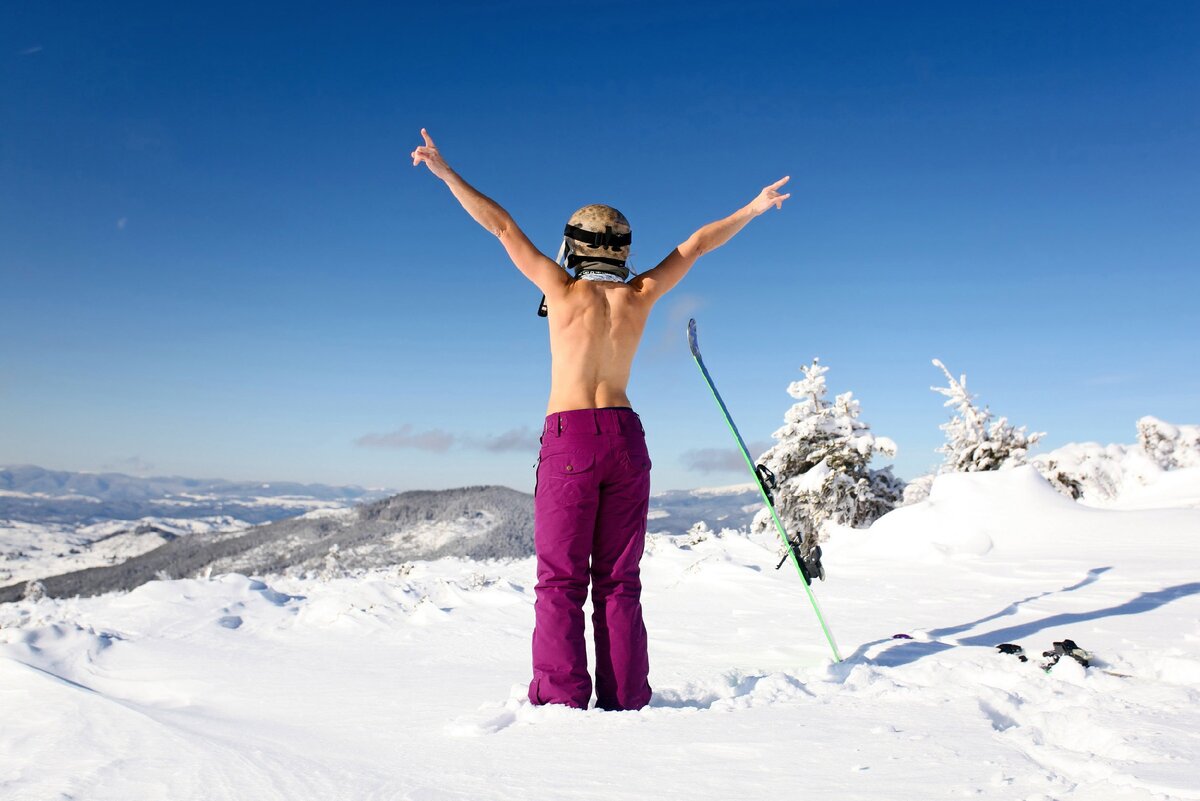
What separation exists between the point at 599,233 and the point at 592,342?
624 millimetres

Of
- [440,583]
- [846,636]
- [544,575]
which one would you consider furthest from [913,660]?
[440,583]

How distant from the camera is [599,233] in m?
3.75

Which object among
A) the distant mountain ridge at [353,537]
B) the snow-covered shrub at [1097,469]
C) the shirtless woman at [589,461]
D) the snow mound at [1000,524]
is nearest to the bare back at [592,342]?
the shirtless woman at [589,461]

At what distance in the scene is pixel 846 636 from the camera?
15.7 feet

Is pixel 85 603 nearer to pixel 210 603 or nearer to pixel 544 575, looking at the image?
pixel 210 603

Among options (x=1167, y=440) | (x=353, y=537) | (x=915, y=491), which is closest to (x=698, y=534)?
(x=915, y=491)

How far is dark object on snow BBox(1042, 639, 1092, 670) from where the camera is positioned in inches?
138

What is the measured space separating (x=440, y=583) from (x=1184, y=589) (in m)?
7.07

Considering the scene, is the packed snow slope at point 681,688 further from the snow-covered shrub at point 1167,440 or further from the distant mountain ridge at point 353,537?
the distant mountain ridge at point 353,537

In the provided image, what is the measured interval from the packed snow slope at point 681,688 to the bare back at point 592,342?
1.45 metres

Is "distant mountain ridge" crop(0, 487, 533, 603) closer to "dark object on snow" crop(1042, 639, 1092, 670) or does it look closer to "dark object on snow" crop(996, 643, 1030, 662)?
"dark object on snow" crop(996, 643, 1030, 662)

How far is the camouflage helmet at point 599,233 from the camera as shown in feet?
12.3

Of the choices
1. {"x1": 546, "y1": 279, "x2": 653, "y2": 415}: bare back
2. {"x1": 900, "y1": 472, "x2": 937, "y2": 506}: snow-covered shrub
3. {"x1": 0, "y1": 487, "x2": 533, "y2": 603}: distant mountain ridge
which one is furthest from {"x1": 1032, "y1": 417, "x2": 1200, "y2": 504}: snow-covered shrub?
{"x1": 0, "y1": 487, "x2": 533, "y2": 603}: distant mountain ridge

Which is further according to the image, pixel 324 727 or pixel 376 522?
pixel 376 522
